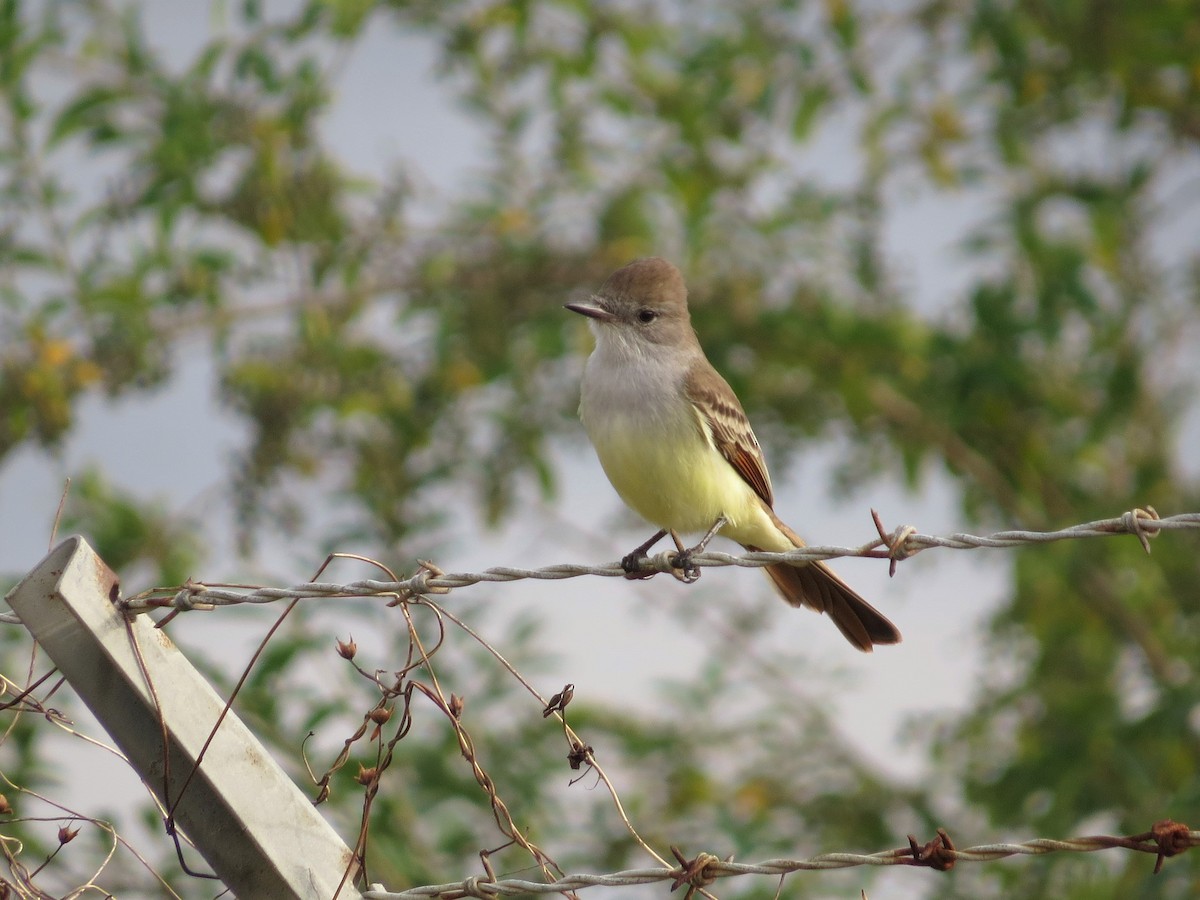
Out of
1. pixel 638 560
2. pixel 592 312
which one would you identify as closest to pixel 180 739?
pixel 638 560

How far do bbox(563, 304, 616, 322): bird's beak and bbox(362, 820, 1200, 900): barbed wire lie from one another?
8.54 feet

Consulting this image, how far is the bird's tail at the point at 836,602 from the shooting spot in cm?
448

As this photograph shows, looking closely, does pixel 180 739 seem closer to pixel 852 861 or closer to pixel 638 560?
pixel 852 861

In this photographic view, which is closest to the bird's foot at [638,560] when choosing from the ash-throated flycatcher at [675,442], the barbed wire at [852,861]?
the ash-throated flycatcher at [675,442]

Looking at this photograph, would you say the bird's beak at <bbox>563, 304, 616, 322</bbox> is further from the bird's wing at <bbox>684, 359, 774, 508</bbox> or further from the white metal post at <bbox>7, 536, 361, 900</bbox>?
the white metal post at <bbox>7, 536, 361, 900</bbox>

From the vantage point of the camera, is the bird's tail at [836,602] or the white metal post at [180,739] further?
the bird's tail at [836,602]

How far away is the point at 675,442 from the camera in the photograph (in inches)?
184

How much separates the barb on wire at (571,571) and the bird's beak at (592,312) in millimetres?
2004

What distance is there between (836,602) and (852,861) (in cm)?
205

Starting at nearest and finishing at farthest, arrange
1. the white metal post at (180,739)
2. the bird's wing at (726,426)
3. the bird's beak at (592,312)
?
the white metal post at (180,739) → the bird's wing at (726,426) → the bird's beak at (592,312)

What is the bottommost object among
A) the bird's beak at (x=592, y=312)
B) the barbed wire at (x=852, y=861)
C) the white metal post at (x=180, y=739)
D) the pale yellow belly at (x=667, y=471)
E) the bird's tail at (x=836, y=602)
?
the barbed wire at (x=852, y=861)

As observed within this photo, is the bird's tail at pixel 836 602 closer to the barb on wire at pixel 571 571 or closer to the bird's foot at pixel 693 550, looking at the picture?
the bird's foot at pixel 693 550

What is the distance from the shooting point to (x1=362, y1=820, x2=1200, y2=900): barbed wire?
2.41 metres

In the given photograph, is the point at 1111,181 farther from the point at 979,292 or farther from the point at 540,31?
the point at 540,31
